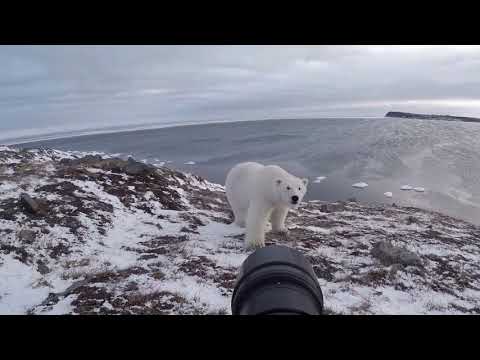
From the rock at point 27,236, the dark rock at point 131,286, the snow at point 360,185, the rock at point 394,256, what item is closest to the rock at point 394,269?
the rock at point 394,256

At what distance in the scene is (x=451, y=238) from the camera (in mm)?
10320

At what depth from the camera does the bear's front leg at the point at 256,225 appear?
7.74 meters

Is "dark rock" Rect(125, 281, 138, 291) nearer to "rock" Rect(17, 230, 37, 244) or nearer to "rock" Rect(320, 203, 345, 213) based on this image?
"rock" Rect(17, 230, 37, 244)

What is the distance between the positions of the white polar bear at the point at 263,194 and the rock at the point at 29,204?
18.9ft

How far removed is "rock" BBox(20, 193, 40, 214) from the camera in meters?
8.08

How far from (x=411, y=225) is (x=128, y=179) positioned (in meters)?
12.0

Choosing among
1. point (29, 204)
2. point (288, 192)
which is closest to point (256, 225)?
point (288, 192)

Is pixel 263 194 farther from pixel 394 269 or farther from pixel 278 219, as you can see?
pixel 394 269

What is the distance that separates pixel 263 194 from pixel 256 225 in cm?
86

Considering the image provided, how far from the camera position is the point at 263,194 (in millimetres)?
7656

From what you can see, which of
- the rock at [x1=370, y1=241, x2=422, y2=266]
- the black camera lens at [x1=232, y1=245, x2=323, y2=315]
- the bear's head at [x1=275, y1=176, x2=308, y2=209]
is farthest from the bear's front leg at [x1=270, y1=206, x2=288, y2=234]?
the black camera lens at [x1=232, y1=245, x2=323, y2=315]

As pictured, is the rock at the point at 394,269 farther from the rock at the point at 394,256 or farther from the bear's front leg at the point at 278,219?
the bear's front leg at the point at 278,219
